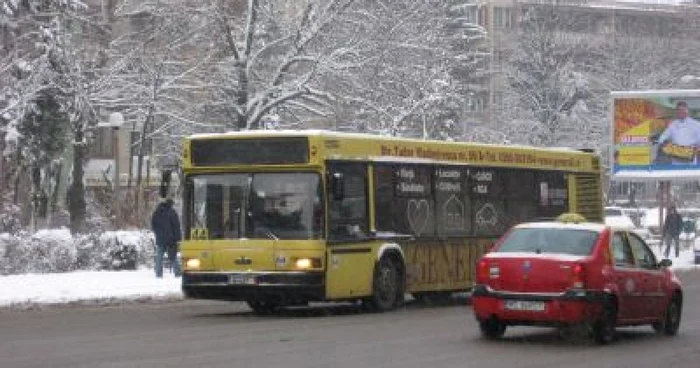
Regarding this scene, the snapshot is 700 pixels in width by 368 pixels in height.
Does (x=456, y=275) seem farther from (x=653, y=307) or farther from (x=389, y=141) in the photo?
(x=653, y=307)

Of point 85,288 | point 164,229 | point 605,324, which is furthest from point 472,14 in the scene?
point 605,324

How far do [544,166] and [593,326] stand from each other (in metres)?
10.3

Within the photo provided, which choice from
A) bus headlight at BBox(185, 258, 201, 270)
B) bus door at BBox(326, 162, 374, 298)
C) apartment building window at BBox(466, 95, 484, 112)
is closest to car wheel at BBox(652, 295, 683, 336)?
bus door at BBox(326, 162, 374, 298)

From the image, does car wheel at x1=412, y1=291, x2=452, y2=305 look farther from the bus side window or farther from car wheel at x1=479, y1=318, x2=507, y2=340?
car wheel at x1=479, y1=318, x2=507, y2=340

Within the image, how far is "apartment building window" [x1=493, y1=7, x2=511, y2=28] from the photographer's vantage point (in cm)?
9519

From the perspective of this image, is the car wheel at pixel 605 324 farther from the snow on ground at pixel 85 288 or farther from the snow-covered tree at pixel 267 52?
the snow-covered tree at pixel 267 52

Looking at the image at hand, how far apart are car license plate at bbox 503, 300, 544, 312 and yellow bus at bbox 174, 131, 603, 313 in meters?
4.54

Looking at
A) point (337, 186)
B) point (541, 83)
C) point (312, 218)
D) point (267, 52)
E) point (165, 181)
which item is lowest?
point (312, 218)

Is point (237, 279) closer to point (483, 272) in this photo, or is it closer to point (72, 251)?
point (483, 272)

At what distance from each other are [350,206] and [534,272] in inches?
215

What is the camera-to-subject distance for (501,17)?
318 feet

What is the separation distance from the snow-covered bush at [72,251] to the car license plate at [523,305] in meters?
14.2

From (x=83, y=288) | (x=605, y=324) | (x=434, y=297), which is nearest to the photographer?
(x=605, y=324)

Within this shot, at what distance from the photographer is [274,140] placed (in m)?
20.5
